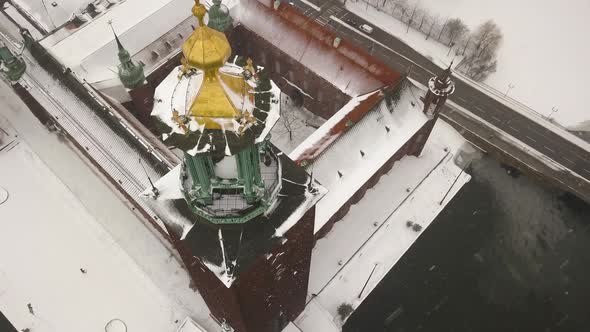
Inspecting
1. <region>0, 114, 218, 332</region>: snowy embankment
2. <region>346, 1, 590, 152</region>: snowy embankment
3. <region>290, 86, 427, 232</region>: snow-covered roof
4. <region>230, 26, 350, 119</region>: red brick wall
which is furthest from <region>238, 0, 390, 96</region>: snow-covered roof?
<region>346, 1, 590, 152</region>: snowy embankment

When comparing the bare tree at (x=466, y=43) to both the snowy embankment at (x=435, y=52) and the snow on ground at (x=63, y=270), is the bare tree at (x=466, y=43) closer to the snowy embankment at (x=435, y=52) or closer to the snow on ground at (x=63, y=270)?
the snowy embankment at (x=435, y=52)

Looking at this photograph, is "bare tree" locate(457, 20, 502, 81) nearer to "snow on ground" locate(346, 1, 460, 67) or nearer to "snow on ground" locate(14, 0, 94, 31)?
"snow on ground" locate(346, 1, 460, 67)

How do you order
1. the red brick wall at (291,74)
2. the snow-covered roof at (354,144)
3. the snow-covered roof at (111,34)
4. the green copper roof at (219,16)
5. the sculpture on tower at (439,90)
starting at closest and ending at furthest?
the snow-covered roof at (354,144) → the sculpture on tower at (439,90) → the snow-covered roof at (111,34) → the green copper roof at (219,16) → the red brick wall at (291,74)

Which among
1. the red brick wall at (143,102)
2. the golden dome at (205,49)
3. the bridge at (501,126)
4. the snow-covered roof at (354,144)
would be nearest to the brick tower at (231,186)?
the golden dome at (205,49)

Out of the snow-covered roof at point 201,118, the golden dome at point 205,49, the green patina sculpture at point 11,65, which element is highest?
the golden dome at point 205,49

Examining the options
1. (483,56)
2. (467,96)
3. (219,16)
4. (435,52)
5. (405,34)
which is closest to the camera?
(219,16)

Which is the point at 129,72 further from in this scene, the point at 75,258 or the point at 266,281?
the point at 266,281

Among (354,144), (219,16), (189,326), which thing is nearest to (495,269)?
(354,144)
